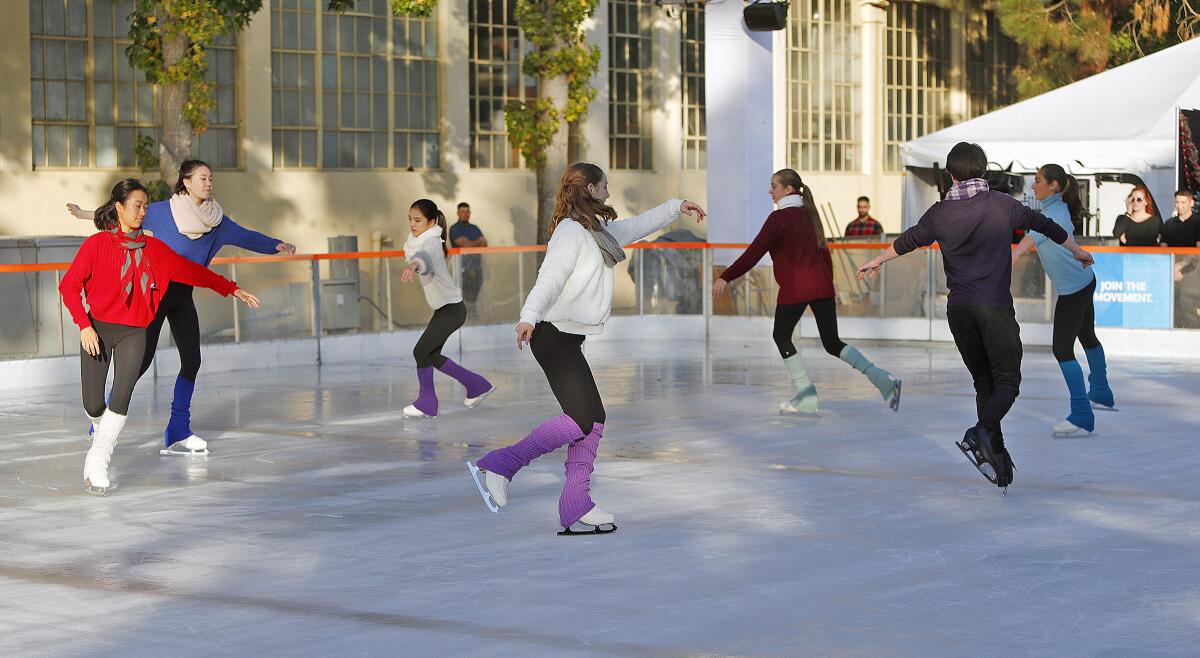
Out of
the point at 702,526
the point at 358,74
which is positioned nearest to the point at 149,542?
the point at 702,526

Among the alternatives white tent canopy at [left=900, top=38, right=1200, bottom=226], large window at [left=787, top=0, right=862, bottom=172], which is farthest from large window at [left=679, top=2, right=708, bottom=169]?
white tent canopy at [left=900, top=38, right=1200, bottom=226]

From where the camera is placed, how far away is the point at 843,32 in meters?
37.7

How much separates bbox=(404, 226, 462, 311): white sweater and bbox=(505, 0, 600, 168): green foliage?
12141 millimetres

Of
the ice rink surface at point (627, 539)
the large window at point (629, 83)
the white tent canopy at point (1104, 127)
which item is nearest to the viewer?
the ice rink surface at point (627, 539)

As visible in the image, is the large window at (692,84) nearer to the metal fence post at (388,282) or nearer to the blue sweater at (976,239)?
the metal fence post at (388,282)

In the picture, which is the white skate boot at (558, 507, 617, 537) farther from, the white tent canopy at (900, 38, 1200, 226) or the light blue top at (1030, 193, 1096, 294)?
the white tent canopy at (900, 38, 1200, 226)

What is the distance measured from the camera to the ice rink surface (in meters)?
6.50

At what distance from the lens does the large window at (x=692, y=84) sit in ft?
110

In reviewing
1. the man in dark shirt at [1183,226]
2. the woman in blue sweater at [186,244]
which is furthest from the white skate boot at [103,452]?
the man in dark shirt at [1183,226]

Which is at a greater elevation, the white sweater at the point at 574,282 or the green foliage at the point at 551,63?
the green foliage at the point at 551,63

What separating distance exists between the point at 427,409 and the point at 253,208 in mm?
13738

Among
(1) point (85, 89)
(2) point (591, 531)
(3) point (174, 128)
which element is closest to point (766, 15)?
(3) point (174, 128)

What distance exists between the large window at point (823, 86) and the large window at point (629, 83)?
184 inches

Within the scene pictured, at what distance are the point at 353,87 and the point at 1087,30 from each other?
13.8 metres
